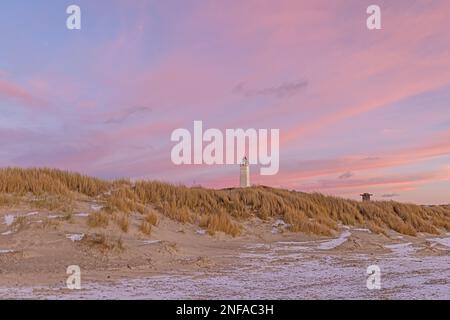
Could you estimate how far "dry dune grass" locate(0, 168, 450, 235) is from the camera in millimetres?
15016

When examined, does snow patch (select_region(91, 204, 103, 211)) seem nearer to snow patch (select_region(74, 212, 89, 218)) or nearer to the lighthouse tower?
snow patch (select_region(74, 212, 89, 218))

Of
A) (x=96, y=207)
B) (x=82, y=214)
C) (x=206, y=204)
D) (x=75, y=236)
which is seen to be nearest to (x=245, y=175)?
(x=206, y=204)

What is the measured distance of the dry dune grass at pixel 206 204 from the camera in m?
15.0

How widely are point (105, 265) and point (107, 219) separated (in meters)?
3.35

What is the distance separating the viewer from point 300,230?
1684 cm

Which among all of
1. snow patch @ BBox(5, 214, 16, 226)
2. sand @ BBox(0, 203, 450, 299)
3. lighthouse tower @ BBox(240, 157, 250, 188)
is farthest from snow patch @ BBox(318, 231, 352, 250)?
snow patch @ BBox(5, 214, 16, 226)

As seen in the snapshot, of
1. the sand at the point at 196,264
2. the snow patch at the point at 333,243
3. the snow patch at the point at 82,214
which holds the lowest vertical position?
the snow patch at the point at 333,243

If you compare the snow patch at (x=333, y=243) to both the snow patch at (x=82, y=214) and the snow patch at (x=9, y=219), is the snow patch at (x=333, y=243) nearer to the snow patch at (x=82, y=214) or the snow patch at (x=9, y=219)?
the snow patch at (x=82, y=214)

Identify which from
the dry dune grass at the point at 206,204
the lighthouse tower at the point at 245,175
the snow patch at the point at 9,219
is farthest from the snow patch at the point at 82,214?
the lighthouse tower at the point at 245,175

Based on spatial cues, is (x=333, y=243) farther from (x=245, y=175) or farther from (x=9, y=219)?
(x=245, y=175)

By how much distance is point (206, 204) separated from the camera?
58.3 ft

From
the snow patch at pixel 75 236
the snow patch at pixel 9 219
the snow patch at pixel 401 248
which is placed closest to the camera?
the snow patch at pixel 75 236

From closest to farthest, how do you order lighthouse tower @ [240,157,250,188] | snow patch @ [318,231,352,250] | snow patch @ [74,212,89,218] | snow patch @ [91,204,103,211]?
snow patch @ [74,212,89,218], snow patch @ [318,231,352,250], snow patch @ [91,204,103,211], lighthouse tower @ [240,157,250,188]
